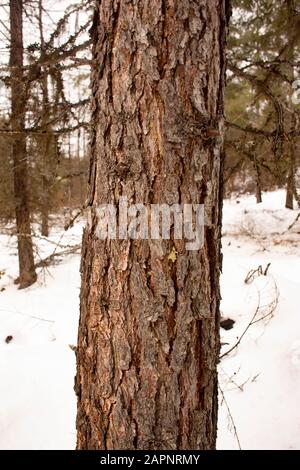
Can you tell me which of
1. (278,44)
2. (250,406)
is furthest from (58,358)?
(278,44)

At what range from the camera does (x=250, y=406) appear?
Answer: 3.31 meters

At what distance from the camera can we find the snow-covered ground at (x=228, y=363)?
3.16 m

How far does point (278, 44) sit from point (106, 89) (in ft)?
16.3

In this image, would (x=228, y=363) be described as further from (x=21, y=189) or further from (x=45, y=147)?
(x=21, y=189)

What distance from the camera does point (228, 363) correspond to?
3.85 m

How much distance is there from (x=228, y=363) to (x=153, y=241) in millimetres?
3000

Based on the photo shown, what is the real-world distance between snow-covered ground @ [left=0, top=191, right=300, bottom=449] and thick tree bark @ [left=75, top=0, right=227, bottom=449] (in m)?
0.87

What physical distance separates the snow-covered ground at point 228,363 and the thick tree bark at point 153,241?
0.87 m

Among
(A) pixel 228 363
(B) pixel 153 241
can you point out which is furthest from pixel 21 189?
(B) pixel 153 241

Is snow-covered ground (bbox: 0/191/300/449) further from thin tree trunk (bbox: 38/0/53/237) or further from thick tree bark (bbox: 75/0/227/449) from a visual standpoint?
thick tree bark (bbox: 75/0/227/449)

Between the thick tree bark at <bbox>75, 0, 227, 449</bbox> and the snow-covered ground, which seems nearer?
the thick tree bark at <bbox>75, 0, 227, 449</bbox>

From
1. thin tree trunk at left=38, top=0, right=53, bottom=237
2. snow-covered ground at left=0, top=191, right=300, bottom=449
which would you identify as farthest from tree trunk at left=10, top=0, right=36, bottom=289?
snow-covered ground at left=0, top=191, right=300, bottom=449

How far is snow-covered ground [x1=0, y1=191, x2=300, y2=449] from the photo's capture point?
3.16 meters

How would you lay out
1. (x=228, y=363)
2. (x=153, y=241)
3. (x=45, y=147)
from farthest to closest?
(x=228, y=363) → (x=45, y=147) → (x=153, y=241)
